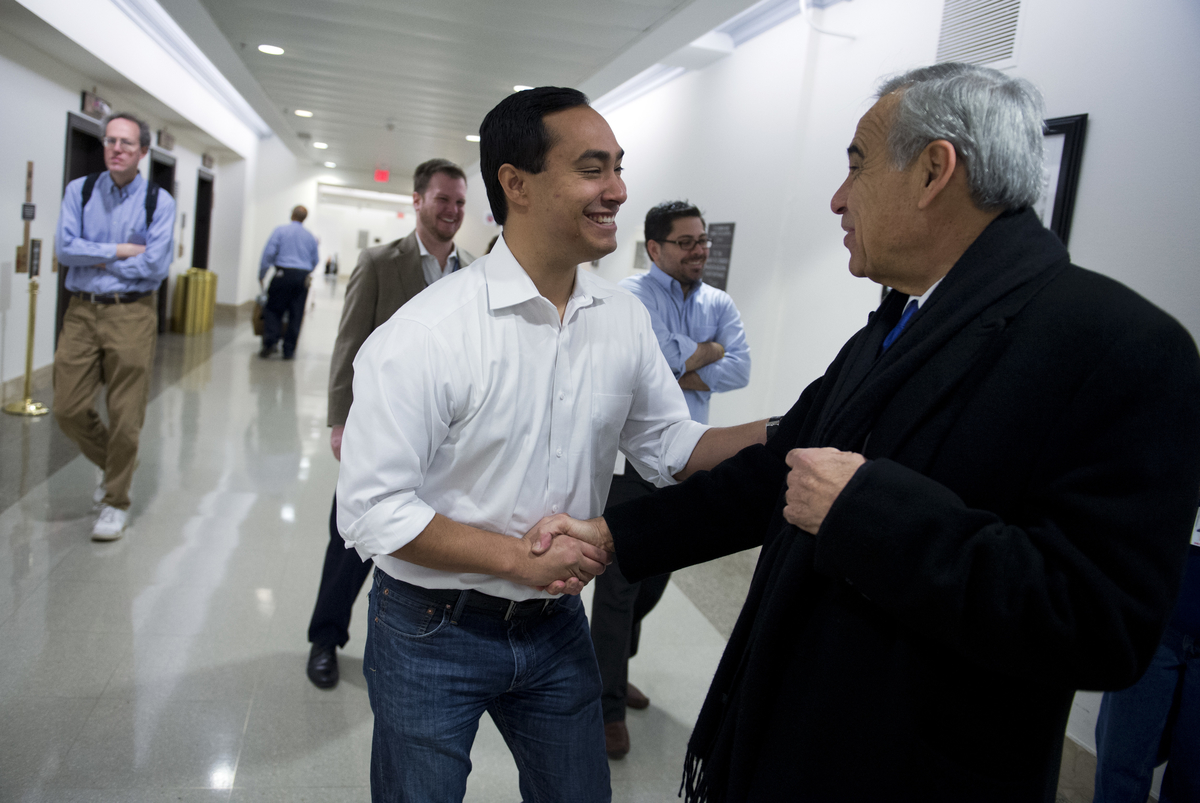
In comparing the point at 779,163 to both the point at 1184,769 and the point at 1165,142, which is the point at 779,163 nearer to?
the point at 1165,142

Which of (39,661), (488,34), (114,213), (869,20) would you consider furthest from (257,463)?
(869,20)

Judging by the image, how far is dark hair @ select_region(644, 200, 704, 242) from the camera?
3.31 metres

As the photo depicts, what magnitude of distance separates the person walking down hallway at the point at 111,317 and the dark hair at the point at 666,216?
2.48m

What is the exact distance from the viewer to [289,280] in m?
10.2

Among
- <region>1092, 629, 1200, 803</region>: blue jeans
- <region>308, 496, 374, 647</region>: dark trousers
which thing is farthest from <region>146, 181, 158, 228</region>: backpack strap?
<region>1092, 629, 1200, 803</region>: blue jeans

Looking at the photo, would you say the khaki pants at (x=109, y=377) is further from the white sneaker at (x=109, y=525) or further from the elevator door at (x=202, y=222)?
the elevator door at (x=202, y=222)

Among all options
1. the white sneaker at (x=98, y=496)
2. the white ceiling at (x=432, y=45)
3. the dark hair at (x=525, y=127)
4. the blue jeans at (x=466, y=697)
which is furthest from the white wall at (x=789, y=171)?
the white sneaker at (x=98, y=496)

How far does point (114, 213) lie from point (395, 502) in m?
3.76

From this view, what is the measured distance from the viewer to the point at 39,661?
290 cm

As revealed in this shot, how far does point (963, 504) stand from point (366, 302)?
2326mm

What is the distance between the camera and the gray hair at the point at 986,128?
1072 mm

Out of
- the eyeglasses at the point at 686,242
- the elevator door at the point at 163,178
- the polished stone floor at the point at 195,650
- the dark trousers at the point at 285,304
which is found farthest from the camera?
the elevator door at the point at 163,178

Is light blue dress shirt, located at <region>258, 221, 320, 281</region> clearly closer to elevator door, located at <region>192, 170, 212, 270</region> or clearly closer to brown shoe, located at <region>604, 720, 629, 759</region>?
elevator door, located at <region>192, 170, 212, 270</region>

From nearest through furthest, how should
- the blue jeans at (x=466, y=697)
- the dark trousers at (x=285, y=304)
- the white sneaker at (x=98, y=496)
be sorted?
the blue jeans at (x=466, y=697)
the white sneaker at (x=98, y=496)
the dark trousers at (x=285, y=304)
